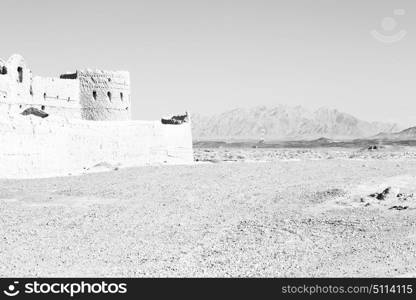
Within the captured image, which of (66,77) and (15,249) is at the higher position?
(66,77)

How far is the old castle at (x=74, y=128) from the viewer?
875 inches

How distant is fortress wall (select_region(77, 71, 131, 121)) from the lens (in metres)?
33.9

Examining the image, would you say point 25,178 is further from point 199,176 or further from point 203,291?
point 203,291

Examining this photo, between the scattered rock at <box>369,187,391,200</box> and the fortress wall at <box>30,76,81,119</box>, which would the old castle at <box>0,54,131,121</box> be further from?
the scattered rock at <box>369,187,391,200</box>

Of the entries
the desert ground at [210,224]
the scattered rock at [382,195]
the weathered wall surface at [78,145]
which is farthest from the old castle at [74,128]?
the scattered rock at [382,195]

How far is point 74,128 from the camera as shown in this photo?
2445cm

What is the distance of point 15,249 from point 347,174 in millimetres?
13835

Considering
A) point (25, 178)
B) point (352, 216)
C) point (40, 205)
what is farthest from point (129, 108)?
point (352, 216)

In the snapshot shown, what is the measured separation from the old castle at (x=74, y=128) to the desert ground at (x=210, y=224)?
1.82 m

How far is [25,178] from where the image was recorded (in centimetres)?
→ 2192

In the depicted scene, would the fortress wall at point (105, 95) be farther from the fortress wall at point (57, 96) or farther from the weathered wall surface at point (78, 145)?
the weathered wall surface at point (78, 145)

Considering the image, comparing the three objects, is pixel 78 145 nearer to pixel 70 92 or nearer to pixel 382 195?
pixel 70 92

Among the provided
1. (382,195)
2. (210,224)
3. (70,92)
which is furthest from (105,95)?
(210,224)

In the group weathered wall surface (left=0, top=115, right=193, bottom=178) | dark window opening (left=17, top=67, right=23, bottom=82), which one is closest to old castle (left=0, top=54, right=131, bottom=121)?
dark window opening (left=17, top=67, right=23, bottom=82)
